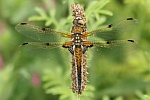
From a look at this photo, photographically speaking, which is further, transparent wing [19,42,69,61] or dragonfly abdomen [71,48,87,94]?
transparent wing [19,42,69,61]

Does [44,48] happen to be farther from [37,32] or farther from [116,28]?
[116,28]

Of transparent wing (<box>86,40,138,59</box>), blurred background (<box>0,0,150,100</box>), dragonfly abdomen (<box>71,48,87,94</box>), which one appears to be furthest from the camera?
blurred background (<box>0,0,150,100</box>)

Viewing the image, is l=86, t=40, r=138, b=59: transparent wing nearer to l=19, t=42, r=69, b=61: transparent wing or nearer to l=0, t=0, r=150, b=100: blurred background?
l=19, t=42, r=69, b=61: transparent wing

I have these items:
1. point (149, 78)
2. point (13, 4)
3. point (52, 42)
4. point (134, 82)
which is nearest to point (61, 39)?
point (52, 42)

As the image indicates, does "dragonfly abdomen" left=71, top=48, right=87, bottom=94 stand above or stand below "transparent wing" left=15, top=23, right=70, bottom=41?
below

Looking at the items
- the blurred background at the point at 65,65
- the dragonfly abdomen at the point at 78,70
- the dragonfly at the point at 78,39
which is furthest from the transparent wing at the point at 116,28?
the blurred background at the point at 65,65

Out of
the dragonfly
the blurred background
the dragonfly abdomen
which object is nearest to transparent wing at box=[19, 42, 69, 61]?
the dragonfly

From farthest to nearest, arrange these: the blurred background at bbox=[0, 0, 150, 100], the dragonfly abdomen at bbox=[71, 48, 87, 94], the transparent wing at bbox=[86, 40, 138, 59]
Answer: the blurred background at bbox=[0, 0, 150, 100]
the transparent wing at bbox=[86, 40, 138, 59]
the dragonfly abdomen at bbox=[71, 48, 87, 94]

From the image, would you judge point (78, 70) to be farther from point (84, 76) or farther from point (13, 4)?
point (13, 4)
